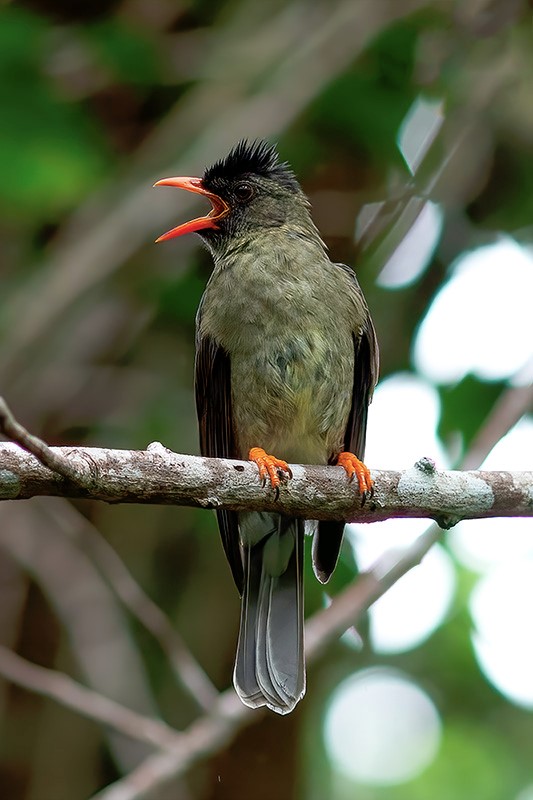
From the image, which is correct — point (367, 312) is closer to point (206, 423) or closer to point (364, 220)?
point (206, 423)

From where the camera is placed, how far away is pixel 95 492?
2758 millimetres

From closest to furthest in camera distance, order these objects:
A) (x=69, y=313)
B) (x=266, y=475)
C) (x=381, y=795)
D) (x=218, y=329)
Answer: (x=266, y=475), (x=218, y=329), (x=69, y=313), (x=381, y=795)

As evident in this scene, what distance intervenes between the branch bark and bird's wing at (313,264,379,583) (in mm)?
734

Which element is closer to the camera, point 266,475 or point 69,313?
point 266,475

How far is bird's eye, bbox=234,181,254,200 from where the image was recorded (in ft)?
14.8

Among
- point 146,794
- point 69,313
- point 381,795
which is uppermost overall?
point 69,313

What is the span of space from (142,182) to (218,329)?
1274 millimetres

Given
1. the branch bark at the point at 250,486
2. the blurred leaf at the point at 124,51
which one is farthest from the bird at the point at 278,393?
the blurred leaf at the point at 124,51

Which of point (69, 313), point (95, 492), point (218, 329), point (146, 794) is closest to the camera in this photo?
point (95, 492)

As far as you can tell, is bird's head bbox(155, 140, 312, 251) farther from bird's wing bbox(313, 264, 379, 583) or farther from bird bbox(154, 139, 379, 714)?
bird's wing bbox(313, 264, 379, 583)

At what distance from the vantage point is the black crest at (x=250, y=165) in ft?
14.9

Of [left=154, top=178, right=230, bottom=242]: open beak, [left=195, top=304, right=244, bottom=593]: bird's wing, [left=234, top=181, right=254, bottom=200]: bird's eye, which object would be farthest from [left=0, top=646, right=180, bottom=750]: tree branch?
[left=234, top=181, right=254, bottom=200]: bird's eye

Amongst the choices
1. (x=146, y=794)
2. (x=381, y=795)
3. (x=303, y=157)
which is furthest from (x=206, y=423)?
Result: (x=381, y=795)

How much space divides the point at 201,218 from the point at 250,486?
1.73 m
